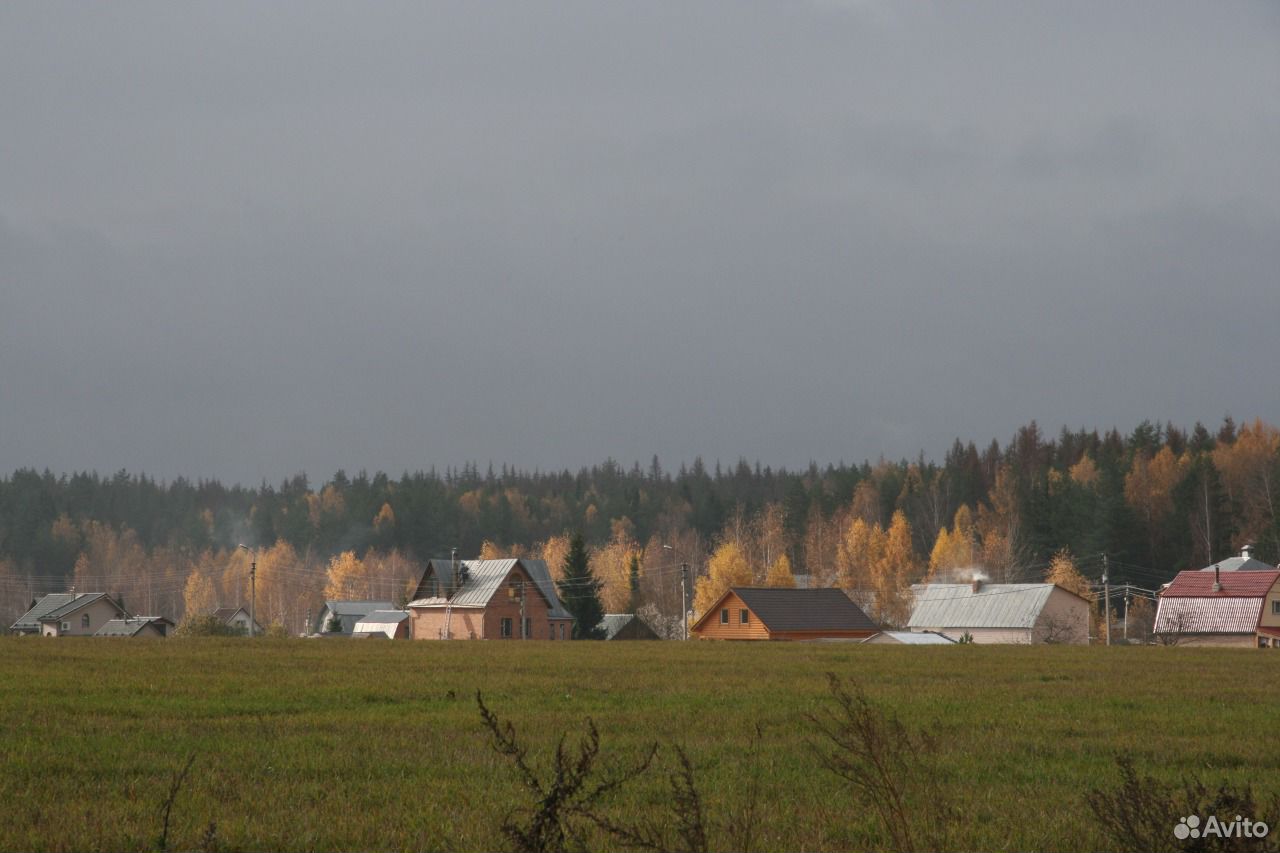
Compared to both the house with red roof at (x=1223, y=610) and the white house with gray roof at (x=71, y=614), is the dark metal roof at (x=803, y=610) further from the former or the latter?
the white house with gray roof at (x=71, y=614)

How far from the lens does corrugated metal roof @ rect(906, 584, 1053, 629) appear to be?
81875 millimetres

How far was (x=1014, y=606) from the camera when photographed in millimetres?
83062

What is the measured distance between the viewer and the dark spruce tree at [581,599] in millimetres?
91875

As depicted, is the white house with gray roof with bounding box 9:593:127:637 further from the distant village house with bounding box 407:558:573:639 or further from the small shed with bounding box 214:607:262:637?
the distant village house with bounding box 407:558:573:639

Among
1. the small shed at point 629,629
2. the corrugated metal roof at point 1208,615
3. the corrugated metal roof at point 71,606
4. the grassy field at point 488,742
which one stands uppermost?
the grassy field at point 488,742

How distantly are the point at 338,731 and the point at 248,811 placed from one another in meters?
5.52

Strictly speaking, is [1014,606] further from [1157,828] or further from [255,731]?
[1157,828]

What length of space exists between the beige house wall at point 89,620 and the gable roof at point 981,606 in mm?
63888

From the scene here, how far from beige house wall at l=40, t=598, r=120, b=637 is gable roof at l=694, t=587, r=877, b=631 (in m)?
55.9

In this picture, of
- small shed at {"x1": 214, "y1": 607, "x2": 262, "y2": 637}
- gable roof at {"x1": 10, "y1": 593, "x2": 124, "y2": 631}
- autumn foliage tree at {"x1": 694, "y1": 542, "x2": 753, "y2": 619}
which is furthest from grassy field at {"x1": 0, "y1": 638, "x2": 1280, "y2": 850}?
gable roof at {"x1": 10, "y1": 593, "x2": 124, "y2": 631}


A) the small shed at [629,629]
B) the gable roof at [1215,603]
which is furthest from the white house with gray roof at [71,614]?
the gable roof at [1215,603]

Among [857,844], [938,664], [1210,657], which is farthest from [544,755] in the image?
[1210,657]

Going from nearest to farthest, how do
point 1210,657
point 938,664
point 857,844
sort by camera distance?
point 857,844 < point 938,664 < point 1210,657

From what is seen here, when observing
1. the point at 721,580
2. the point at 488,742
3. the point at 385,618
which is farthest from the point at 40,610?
the point at 488,742
